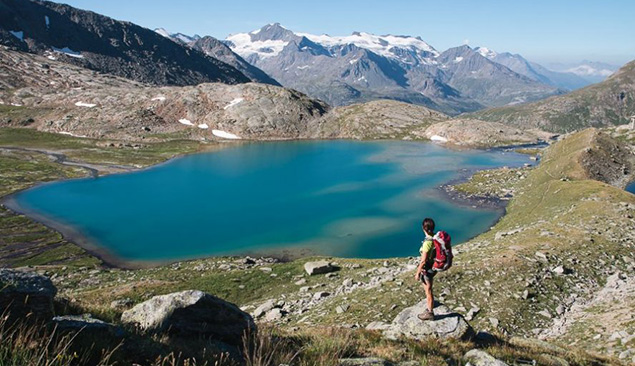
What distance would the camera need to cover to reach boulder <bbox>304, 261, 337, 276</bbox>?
37312mm

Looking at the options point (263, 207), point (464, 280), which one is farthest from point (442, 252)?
point (263, 207)

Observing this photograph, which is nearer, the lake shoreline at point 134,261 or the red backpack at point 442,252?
the red backpack at point 442,252

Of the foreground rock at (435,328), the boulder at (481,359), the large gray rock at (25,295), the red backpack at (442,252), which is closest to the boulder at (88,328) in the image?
the large gray rock at (25,295)

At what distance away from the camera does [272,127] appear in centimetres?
19925

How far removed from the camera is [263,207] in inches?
3127

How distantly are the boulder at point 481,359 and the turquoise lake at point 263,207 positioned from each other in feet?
137

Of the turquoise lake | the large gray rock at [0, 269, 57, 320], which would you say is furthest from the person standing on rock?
the turquoise lake

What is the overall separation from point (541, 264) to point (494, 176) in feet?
256

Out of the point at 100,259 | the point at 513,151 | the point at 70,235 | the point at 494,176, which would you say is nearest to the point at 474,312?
the point at 100,259

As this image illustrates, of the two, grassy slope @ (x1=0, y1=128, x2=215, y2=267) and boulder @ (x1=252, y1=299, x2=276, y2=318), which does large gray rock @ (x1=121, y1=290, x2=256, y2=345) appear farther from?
grassy slope @ (x1=0, y1=128, x2=215, y2=267)

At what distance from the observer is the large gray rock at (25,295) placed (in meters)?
7.81

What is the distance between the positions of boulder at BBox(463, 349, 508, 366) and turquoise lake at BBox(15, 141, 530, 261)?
41.8 meters

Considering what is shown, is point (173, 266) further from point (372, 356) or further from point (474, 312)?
point (372, 356)

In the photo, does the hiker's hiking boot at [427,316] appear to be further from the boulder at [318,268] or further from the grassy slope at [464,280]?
the boulder at [318,268]
